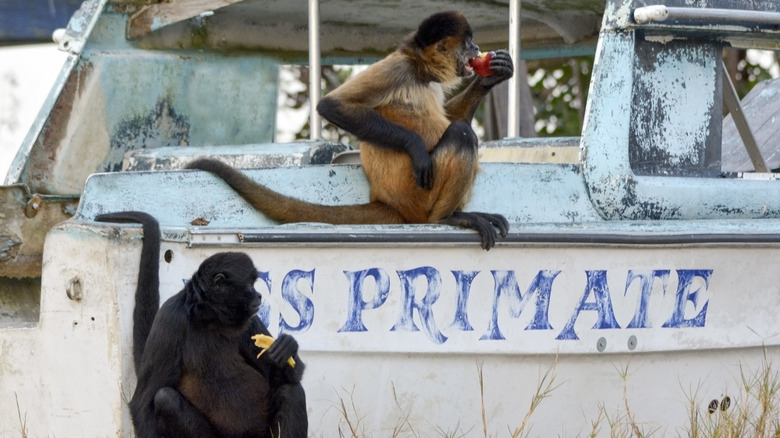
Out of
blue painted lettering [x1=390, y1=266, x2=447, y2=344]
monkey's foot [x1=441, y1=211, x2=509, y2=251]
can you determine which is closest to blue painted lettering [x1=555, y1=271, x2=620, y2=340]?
monkey's foot [x1=441, y1=211, x2=509, y2=251]

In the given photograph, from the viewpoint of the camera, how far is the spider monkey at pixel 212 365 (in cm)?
385

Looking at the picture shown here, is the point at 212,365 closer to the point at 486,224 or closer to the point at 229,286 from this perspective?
the point at 229,286

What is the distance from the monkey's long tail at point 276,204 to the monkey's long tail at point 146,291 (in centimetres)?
57

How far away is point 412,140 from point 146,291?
4.03 ft

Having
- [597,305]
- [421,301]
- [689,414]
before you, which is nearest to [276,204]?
[421,301]

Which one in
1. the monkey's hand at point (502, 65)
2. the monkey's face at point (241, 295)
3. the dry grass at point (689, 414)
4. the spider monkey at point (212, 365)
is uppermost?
the monkey's hand at point (502, 65)

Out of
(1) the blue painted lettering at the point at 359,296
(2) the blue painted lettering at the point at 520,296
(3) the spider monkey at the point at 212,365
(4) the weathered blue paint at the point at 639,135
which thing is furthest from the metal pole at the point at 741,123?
(3) the spider monkey at the point at 212,365

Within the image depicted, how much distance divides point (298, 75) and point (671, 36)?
8.03 meters

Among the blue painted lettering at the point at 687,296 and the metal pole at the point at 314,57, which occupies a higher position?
the metal pole at the point at 314,57

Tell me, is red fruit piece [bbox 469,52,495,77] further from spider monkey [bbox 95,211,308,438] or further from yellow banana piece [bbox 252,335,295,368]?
yellow banana piece [bbox 252,335,295,368]

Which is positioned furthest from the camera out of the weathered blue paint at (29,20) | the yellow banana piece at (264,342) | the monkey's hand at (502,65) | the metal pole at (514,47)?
the weathered blue paint at (29,20)

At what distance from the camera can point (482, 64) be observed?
16.6ft

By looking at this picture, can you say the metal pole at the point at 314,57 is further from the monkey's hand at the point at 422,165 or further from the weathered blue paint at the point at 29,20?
the weathered blue paint at the point at 29,20

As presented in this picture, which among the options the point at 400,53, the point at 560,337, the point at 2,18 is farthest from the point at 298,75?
the point at 560,337
